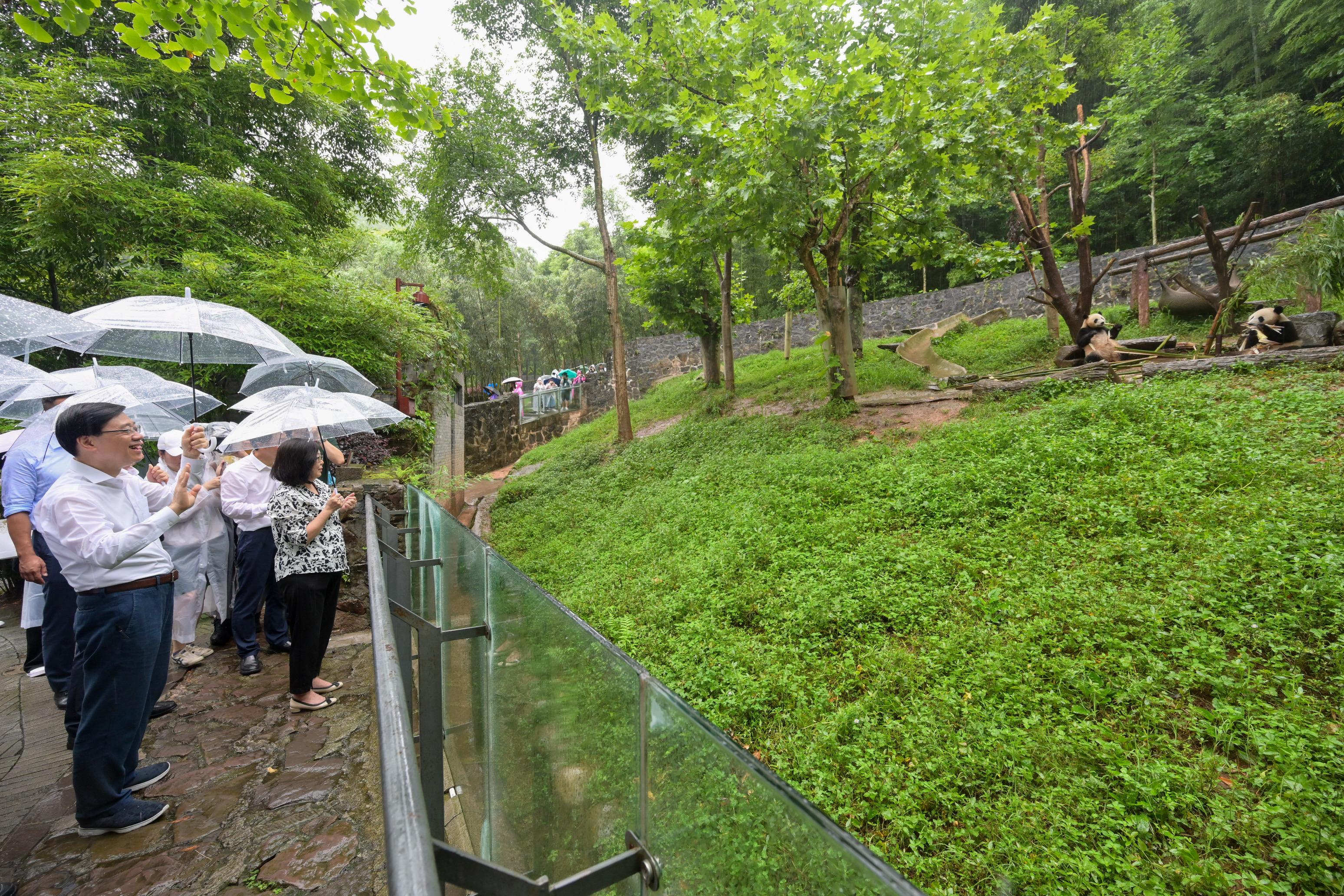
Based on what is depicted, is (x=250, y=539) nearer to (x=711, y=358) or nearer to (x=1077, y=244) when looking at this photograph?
(x=1077, y=244)

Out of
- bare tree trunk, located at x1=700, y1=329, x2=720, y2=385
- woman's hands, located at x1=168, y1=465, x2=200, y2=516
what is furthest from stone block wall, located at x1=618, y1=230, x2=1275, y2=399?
woman's hands, located at x1=168, y1=465, x2=200, y2=516

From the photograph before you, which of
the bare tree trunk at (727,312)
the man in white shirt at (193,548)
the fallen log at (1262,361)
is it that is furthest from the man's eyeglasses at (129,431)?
the bare tree trunk at (727,312)

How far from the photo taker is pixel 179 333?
4551 millimetres

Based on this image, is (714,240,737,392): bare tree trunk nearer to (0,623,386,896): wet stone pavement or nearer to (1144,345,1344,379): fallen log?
(1144,345,1344,379): fallen log

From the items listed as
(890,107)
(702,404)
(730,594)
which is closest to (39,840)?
(730,594)

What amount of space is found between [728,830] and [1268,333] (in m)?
8.87

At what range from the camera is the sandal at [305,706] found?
140 inches

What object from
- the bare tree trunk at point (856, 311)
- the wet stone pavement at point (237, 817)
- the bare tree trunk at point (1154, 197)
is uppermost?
the bare tree trunk at point (1154, 197)

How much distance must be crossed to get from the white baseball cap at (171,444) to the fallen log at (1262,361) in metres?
9.30

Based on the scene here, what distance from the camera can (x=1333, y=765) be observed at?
218 cm

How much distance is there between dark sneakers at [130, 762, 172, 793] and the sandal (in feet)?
2.17

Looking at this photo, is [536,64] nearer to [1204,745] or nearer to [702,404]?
[702,404]

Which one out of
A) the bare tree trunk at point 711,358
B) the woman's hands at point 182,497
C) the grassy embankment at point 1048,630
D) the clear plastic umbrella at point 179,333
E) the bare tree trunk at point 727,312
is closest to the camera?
the grassy embankment at point 1048,630

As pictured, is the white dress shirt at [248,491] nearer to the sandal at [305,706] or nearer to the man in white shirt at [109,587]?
the sandal at [305,706]
